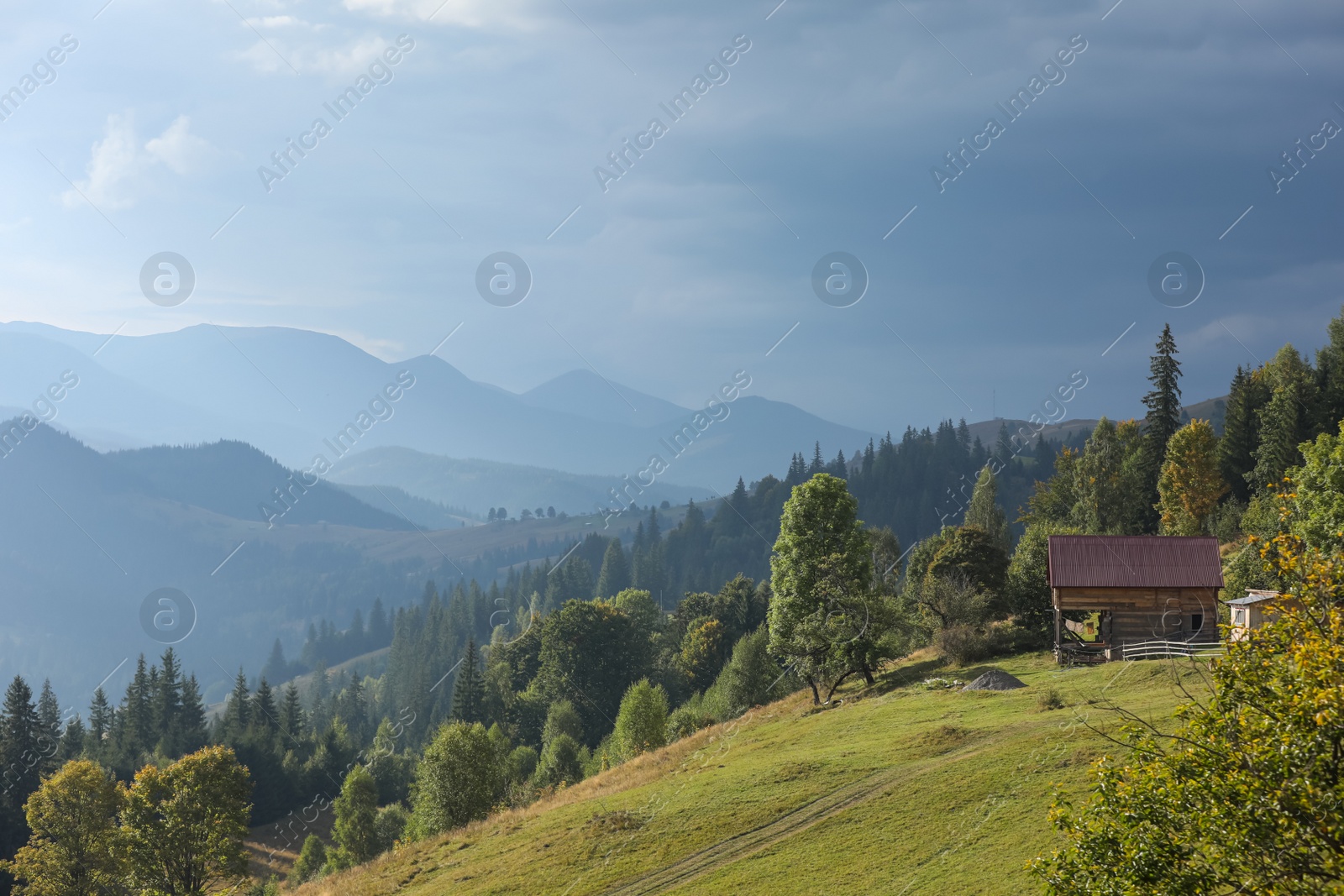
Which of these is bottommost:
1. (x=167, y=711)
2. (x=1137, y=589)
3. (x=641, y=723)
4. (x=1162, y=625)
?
(x=167, y=711)

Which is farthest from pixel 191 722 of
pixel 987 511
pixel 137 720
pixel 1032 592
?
pixel 1032 592

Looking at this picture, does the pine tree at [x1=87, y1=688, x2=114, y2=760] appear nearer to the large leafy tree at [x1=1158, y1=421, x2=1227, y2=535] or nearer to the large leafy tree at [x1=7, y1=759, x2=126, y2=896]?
the large leafy tree at [x1=7, y1=759, x2=126, y2=896]

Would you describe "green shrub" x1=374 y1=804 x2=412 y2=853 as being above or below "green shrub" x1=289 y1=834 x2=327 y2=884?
above

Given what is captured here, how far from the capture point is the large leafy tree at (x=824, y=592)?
50.5 m

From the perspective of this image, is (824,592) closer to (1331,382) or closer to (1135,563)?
(1135,563)

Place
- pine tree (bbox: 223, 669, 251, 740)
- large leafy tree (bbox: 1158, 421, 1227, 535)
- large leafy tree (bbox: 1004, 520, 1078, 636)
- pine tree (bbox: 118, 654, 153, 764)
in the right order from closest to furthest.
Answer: large leafy tree (bbox: 1004, 520, 1078, 636), large leafy tree (bbox: 1158, 421, 1227, 535), pine tree (bbox: 118, 654, 153, 764), pine tree (bbox: 223, 669, 251, 740)

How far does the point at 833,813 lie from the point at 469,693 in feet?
321

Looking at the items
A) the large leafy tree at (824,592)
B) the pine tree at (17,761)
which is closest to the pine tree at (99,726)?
the pine tree at (17,761)

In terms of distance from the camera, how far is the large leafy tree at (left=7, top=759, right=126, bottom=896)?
57.1 m

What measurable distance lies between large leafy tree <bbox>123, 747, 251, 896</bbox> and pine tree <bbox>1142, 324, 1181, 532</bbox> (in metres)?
92.4

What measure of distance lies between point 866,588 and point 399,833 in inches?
2418

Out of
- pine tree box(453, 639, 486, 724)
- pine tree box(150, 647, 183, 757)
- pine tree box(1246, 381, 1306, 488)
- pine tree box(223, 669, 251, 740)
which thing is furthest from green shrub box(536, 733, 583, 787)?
pine tree box(1246, 381, 1306, 488)

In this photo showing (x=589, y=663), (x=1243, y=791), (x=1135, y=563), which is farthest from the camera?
(x=589, y=663)

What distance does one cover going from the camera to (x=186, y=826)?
52.3 m
